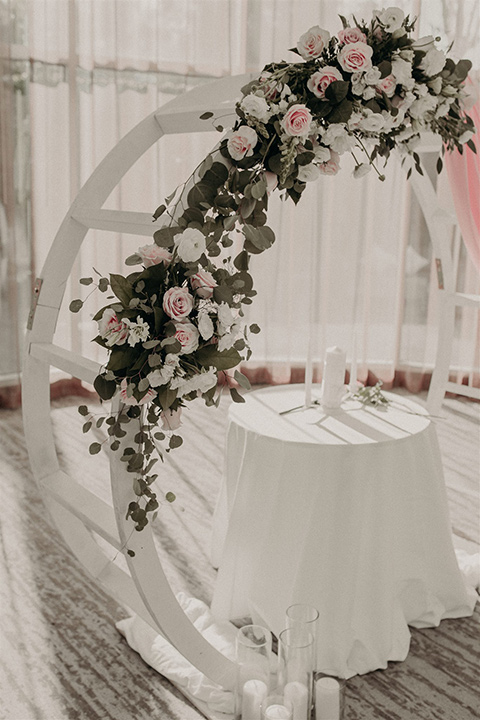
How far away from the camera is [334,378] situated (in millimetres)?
2566

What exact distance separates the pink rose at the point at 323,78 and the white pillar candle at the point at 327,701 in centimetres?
137

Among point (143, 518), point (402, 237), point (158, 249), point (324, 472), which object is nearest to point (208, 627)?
point (324, 472)

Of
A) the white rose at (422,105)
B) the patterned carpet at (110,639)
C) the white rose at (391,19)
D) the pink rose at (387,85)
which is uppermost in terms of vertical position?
the white rose at (391,19)

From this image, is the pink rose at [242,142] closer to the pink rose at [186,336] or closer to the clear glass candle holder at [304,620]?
the pink rose at [186,336]

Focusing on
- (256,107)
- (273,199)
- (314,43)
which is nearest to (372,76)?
(314,43)

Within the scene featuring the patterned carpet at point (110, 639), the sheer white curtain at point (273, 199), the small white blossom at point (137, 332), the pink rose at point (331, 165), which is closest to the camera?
the small white blossom at point (137, 332)

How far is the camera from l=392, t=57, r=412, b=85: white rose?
67.4 inches

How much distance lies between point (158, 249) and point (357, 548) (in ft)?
3.55

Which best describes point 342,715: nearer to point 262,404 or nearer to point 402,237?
point 262,404

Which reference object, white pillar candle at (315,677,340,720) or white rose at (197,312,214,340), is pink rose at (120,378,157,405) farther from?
white pillar candle at (315,677,340,720)

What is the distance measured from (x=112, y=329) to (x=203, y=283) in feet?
0.67

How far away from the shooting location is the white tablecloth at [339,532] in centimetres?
222

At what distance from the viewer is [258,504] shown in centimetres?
229

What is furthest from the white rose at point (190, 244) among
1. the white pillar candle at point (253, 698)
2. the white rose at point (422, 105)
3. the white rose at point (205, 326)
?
the white pillar candle at point (253, 698)
